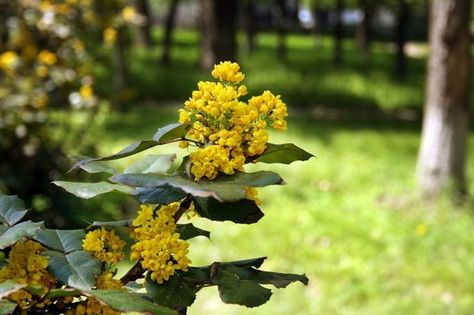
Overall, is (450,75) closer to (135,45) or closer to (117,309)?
(117,309)

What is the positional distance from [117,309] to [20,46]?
542cm

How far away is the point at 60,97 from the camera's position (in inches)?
249

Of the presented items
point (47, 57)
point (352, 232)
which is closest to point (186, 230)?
point (352, 232)

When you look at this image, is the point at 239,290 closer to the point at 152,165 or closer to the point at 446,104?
the point at 152,165

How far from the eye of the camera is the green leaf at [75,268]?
930 millimetres

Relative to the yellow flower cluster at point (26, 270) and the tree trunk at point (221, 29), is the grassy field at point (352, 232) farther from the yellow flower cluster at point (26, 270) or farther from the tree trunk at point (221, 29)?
the yellow flower cluster at point (26, 270)

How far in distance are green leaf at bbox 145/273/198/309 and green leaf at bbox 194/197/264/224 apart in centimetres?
9

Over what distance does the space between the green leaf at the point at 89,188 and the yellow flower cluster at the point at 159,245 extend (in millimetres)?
75

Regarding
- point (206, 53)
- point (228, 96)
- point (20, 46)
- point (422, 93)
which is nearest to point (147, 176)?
point (228, 96)

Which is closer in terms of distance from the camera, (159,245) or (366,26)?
(159,245)

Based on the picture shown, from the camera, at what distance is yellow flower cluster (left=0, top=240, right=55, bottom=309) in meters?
0.91

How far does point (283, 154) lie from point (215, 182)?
5.2 inches

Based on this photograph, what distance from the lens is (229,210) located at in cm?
96

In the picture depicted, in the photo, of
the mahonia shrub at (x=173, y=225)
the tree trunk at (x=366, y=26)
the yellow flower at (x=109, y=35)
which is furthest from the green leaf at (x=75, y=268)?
the tree trunk at (x=366, y=26)
